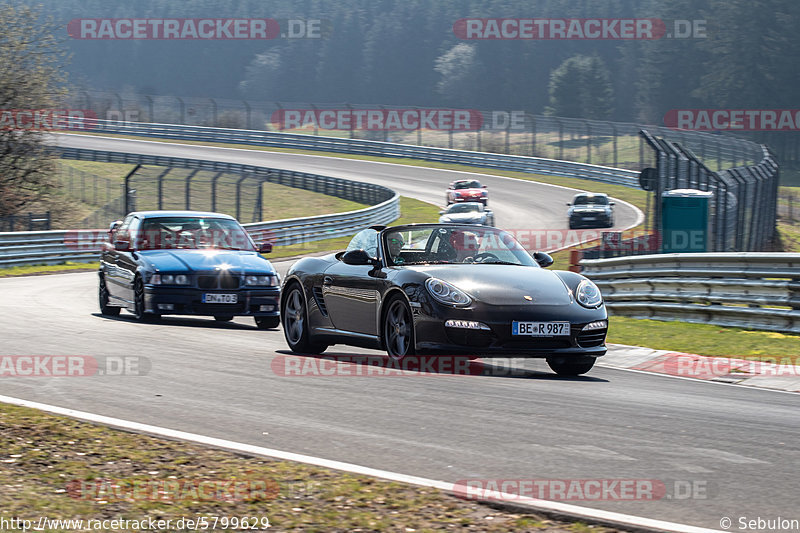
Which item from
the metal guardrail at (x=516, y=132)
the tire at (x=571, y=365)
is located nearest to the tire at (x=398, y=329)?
the tire at (x=571, y=365)

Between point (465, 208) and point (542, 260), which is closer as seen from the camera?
point (542, 260)

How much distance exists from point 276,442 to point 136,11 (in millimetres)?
137857

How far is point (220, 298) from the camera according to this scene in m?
13.6

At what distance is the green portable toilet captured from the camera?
18438 mm

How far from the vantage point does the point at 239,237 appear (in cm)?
1502

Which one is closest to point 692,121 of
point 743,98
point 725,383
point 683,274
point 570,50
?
point 743,98

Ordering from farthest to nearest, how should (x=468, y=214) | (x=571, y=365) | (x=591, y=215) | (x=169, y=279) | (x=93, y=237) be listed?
(x=591, y=215) < (x=468, y=214) < (x=93, y=237) < (x=169, y=279) < (x=571, y=365)

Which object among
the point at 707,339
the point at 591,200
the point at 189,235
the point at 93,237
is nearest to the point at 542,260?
the point at 707,339

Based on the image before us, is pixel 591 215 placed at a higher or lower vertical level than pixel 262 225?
higher

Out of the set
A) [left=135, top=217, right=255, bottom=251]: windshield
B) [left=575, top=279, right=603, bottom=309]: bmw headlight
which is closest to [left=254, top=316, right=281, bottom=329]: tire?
[left=135, top=217, right=255, bottom=251]: windshield

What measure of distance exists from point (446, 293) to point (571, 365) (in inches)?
56.0

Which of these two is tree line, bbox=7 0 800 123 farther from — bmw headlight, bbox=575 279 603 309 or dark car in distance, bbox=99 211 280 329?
bmw headlight, bbox=575 279 603 309

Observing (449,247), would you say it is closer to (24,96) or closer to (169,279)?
(169,279)

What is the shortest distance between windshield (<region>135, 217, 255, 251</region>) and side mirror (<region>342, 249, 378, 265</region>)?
4929mm
